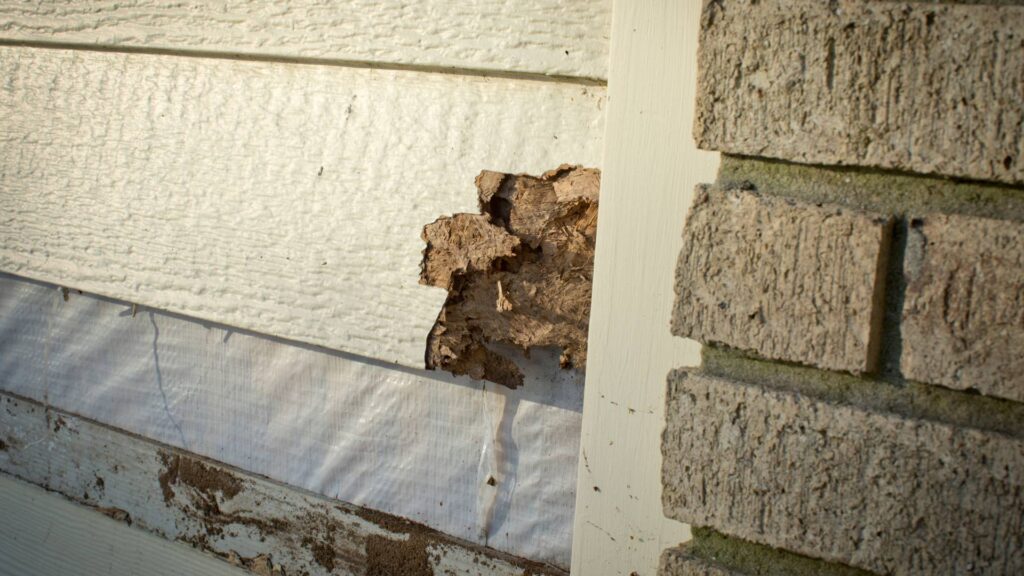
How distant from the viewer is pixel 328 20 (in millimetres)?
1311

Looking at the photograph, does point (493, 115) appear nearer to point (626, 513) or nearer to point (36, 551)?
point (626, 513)

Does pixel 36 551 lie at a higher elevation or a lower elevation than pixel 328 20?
lower

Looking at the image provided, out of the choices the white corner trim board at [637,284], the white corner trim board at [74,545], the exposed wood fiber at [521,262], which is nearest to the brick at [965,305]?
the white corner trim board at [637,284]

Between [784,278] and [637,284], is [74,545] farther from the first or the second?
[784,278]

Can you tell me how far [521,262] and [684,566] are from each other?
1.50 ft

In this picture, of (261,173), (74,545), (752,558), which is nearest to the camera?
(752,558)

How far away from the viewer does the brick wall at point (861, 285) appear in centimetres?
78

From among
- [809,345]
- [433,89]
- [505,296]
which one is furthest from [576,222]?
[809,345]

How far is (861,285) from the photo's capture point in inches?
33.0

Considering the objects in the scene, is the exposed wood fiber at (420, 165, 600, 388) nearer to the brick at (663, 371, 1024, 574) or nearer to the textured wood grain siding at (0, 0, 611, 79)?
the textured wood grain siding at (0, 0, 611, 79)

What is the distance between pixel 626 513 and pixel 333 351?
2.02 ft

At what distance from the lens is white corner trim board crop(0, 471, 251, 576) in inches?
67.6

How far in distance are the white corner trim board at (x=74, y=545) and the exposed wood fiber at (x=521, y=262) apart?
0.76 metres

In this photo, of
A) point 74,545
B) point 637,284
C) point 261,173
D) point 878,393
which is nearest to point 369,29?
point 261,173
